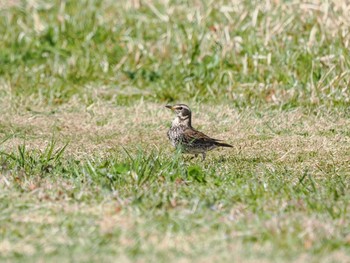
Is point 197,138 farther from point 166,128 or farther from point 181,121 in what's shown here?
point 166,128

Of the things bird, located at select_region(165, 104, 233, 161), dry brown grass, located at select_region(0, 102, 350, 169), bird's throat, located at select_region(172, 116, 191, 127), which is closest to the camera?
bird, located at select_region(165, 104, 233, 161)

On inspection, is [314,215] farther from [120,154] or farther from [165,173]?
[120,154]

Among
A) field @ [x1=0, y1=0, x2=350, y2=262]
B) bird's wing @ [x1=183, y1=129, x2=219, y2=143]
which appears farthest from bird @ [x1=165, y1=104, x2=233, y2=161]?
field @ [x1=0, y1=0, x2=350, y2=262]

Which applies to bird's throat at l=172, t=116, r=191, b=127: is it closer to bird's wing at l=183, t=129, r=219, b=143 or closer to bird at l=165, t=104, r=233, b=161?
bird at l=165, t=104, r=233, b=161

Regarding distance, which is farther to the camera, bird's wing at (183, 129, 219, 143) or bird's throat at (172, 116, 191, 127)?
bird's throat at (172, 116, 191, 127)

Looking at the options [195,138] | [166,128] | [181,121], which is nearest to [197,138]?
[195,138]

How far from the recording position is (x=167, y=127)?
10.9 meters

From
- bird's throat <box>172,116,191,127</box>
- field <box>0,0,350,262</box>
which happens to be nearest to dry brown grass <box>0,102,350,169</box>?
field <box>0,0,350,262</box>

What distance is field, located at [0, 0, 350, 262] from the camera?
6035 millimetres

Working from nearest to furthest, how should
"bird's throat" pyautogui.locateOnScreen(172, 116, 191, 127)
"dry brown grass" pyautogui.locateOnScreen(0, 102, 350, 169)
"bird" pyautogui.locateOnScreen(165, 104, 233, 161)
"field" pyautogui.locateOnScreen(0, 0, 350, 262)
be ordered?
"field" pyautogui.locateOnScreen(0, 0, 350, 262)
"bird" pyautogui.locateOnScreen(165, 104, 233, 161)
"dry brown grass" pyautogui.locateOnScreen(0, 102, 350, 169)
"bird's throat" pyautogui.locateOnScreen(172, 116, 191, 127)

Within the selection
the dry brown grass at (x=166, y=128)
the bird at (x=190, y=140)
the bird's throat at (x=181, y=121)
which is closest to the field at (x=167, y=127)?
the dry brown grass at (x=166, y=128)

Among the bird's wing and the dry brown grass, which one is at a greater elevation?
the bird's wing

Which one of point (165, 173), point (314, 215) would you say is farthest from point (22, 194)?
point (314, 215)

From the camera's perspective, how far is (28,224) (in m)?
6.35
